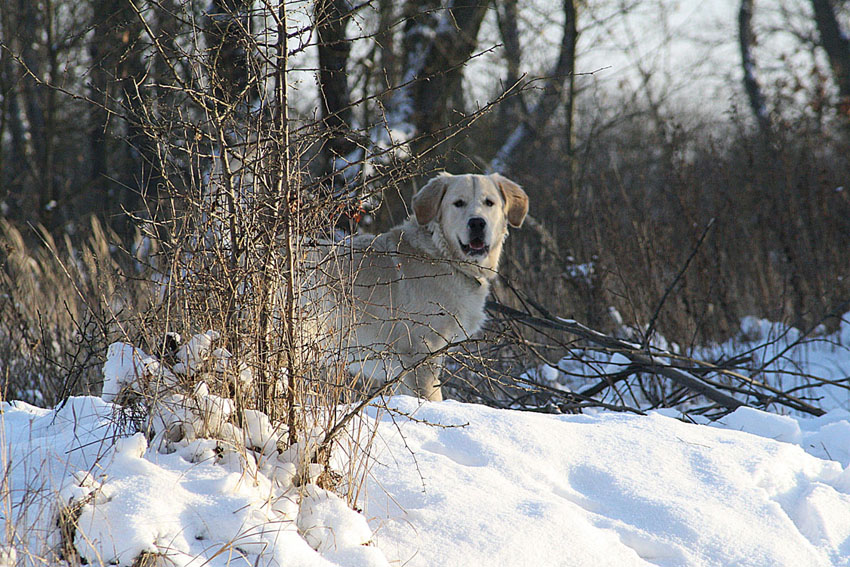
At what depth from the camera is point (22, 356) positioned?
4.51 meters

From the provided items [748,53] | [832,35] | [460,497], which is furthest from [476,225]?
[748,53]

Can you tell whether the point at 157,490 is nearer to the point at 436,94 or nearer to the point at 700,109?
the point at 436,94

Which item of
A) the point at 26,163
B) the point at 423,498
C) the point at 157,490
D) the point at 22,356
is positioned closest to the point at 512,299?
the point at 22,356

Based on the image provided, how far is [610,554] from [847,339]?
5.75 meters

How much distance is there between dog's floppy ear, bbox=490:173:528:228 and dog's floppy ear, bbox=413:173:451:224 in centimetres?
42

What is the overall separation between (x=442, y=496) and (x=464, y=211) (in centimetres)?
255

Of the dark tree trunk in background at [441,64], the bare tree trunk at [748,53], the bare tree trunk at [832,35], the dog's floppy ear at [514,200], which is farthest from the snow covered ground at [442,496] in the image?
the bare tree trunk at [748,53]

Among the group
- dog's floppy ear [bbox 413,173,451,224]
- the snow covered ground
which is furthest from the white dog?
the snow covered ground

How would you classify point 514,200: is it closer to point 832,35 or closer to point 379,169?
point 379,169

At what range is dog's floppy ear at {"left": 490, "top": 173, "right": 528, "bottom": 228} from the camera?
16.0 feet

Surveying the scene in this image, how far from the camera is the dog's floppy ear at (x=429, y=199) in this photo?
4637mm

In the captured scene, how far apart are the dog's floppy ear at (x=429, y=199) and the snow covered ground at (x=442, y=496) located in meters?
1.80

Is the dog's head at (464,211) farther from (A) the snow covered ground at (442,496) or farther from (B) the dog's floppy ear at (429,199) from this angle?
(A) the snow covered ground at (442,496)

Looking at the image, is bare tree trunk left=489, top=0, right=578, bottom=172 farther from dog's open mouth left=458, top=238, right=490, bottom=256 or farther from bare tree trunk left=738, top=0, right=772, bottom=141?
bare tree trunk left=738, top=0, right=772, bottom=141
